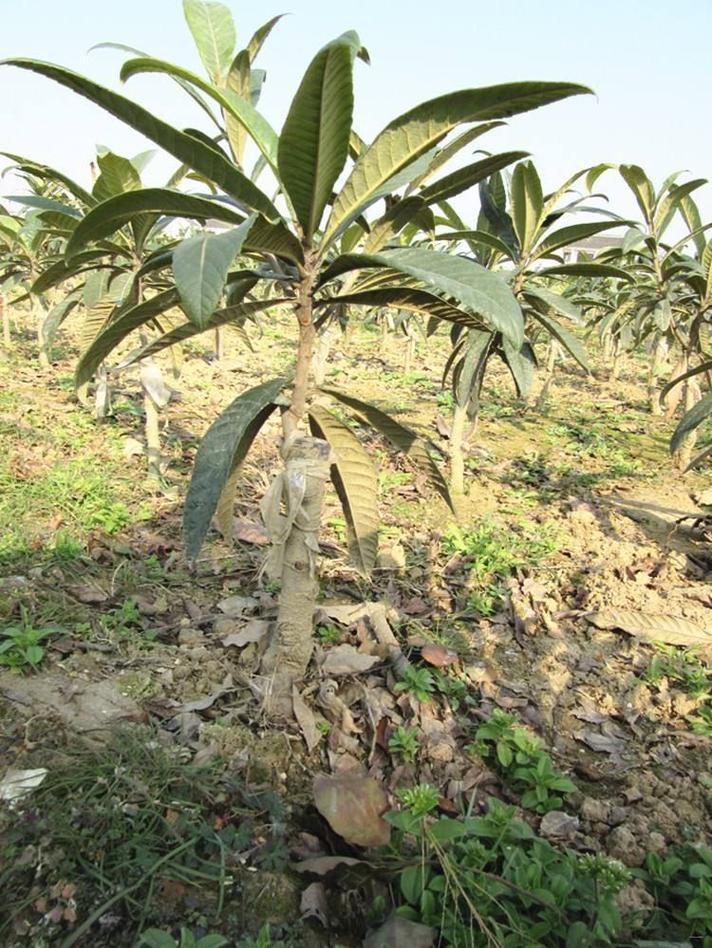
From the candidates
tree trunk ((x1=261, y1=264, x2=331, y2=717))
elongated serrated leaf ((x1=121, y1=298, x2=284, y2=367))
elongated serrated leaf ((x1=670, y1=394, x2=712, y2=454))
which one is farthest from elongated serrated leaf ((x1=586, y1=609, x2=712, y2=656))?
elongated serrated leaf ((x1=121, y1=298, x2=284, y2=367))

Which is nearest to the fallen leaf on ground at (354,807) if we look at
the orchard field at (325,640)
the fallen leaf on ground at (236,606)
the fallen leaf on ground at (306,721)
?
the orchard field at (325,640)

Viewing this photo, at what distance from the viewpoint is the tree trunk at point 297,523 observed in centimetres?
163

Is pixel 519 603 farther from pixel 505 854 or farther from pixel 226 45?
pixel 226 45

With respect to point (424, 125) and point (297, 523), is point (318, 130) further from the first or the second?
point (297, 523)

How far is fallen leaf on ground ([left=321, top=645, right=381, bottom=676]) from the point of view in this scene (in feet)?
6.61

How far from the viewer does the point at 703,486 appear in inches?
181

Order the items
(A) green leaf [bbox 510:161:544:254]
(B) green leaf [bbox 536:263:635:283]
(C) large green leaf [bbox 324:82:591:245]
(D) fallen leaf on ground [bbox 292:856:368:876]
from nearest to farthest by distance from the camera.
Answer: (C) large green leaf [bbox 324:82:591:245], (D) fallen leaf on ground [bbox 292:856:368:876], (B) green leaf [bbox 536:263:635:283], (A) green leaf [bbox 510:161:544:254]

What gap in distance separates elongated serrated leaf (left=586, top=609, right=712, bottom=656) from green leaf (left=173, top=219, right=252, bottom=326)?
88.4 inches

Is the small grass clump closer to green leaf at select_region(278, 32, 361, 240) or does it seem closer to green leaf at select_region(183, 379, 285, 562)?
green leaf at select_region(183, 379, 285, 562)

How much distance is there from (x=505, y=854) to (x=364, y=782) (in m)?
0.37

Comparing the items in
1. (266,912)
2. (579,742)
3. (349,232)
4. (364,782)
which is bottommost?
(579,742)

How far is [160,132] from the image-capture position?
1.20 m

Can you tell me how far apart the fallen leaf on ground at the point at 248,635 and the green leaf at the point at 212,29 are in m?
1.81

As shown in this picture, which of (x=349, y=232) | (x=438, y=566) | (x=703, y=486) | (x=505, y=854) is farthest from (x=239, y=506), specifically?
(x=703, y=486)
